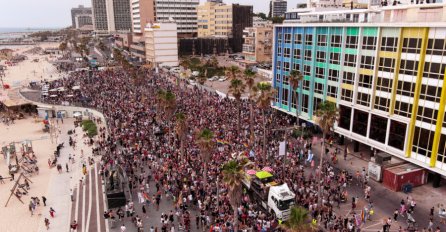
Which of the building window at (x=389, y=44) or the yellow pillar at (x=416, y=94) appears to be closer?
the yellow pillar at (x=416, y=94)

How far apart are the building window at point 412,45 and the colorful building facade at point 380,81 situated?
21 millimetres

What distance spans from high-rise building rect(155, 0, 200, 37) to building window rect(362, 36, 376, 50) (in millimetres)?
148775

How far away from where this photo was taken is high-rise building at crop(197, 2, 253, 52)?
174m

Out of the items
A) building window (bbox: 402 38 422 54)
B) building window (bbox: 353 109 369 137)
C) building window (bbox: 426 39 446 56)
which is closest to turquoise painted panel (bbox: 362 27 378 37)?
building window (bbox: 402 38 422 54)

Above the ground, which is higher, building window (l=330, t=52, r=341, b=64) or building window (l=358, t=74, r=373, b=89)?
building window (l=330, t=52, r=341, b=64)

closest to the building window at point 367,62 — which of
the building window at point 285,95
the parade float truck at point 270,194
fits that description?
the building window at point 285,95

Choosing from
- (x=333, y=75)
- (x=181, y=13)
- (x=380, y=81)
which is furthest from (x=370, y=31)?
(x=181, y=13)

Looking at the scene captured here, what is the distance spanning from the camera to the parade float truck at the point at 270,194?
29.0 m

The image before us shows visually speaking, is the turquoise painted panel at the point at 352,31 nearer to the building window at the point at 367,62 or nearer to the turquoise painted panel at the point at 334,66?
the building window at the point at 367,62

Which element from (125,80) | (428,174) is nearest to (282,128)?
(428,174)

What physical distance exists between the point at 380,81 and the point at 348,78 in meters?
5.22

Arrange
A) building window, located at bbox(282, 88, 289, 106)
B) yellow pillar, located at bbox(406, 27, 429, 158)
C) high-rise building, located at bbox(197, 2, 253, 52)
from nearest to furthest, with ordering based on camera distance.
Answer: yellow pillar, located at bbox(406, 27, 429, 158)
building window, located at bbox(282, 88, 289, 106)
high-rise building, located at bbox(197, 2, 253, 52)

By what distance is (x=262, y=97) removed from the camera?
151ft

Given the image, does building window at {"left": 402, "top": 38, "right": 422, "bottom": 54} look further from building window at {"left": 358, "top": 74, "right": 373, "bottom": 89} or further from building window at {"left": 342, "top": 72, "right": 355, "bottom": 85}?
building window at {"left": 342, "top": 72, "right": 355, "bottom": 85}
